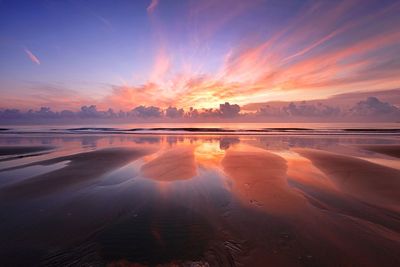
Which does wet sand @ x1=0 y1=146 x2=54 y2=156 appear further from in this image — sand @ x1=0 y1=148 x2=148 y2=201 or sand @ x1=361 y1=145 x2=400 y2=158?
sand @ x1=361 y1=145 x2=400 y2=158

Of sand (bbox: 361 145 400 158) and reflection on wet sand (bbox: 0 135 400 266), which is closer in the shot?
reflection on wet sand (bbox: 0 135 400 266)

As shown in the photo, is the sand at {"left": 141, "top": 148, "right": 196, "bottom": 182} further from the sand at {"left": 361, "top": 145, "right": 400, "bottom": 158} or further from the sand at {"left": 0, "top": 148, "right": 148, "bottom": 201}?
the sand at {"left": 361, "top": 145, "right": 400, "bottom": 158}

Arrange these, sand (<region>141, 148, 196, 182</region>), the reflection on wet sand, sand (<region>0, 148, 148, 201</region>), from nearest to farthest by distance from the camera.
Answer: the reflection on wet sand, sand (<region>0, 148, 148, 201</region>), sand (<region>141, 148, 196, 182</region>)

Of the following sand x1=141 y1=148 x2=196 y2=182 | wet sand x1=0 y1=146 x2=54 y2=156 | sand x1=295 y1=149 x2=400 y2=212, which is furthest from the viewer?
wet sand x1=0 y1=146 x2=54 y2=156

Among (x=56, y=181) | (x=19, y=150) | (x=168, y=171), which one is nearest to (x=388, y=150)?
(x=168, y=171)

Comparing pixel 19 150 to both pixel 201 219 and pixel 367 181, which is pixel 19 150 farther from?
pixel 367 181

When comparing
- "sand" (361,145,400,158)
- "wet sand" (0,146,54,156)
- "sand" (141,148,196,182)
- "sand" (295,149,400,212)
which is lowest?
"sand" (361,145,400,158)

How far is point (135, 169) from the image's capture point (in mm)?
11203

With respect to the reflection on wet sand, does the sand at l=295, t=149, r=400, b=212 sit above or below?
below

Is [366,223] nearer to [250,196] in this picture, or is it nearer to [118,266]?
[250,196]

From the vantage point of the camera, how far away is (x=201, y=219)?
17.8 ft

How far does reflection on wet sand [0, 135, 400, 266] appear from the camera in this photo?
3924 mm

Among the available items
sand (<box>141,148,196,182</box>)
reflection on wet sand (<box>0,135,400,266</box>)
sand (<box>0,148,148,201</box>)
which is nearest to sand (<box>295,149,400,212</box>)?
reflection on wet sand (<box>0,135,400,266</box>)

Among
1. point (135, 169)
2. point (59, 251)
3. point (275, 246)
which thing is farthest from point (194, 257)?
point (135, 169)
